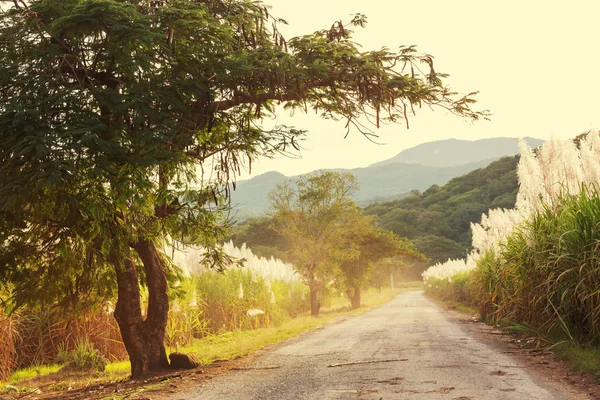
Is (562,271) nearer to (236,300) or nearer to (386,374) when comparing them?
(386,374)

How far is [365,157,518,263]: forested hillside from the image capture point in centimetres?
7181

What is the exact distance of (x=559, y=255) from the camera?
26.1 ft

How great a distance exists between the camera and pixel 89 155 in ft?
20.5

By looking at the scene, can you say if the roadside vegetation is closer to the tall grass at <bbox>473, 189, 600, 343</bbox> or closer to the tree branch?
the tall grass at <bbox>473, 189, 600, 343</bbox>

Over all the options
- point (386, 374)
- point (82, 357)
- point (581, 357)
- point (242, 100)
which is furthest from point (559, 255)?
point (82, 357)

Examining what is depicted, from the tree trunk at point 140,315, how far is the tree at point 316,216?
623 inches

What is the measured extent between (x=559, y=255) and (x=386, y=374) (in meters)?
3.18

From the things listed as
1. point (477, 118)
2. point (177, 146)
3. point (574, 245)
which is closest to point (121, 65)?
point (177, 146)

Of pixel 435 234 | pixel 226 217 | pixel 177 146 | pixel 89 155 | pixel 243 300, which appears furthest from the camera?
pixel 435 234

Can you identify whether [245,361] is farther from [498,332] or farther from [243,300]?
[243,300]

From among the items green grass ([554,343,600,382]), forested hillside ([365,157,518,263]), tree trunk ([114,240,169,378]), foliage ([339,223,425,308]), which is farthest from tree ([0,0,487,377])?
forested hillside ([365,157,518,263])

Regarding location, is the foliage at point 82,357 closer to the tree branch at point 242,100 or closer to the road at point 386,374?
the road at point 386,374

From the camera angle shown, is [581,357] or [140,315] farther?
[140,315]

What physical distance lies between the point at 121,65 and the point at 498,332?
9.78 metres
